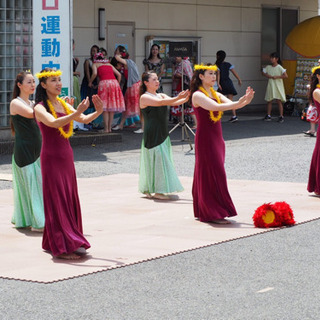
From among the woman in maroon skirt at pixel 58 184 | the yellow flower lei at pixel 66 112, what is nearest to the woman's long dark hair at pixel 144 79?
A: the yellow flower lei at pixel 66 112

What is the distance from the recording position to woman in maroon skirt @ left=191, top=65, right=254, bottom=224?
399 inches

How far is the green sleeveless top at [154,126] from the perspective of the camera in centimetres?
1215

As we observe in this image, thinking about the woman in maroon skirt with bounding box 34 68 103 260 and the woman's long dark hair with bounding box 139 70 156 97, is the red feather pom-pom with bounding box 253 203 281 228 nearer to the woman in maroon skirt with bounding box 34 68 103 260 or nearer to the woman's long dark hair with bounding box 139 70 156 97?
the woman in maroon skirt with bounding box 34 68 103 260

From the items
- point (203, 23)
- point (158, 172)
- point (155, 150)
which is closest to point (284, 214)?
point (158, 172)

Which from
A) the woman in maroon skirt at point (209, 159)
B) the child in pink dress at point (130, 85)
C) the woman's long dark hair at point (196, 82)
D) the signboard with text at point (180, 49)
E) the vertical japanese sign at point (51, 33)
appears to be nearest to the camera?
the woman in maroon skirt at point (209, 159)

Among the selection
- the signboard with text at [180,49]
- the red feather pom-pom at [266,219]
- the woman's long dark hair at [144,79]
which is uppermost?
the signboard with text at [180,49]

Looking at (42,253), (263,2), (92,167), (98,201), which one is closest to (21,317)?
(42,253)

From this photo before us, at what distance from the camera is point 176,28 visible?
→ 82.5ft

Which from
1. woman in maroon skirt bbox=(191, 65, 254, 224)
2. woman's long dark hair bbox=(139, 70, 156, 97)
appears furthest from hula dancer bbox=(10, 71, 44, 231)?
woman's long dark hair bbox=(139, 70, 156, 97)

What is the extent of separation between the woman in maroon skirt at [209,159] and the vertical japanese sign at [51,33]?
23.3 feet

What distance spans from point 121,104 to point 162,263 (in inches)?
481

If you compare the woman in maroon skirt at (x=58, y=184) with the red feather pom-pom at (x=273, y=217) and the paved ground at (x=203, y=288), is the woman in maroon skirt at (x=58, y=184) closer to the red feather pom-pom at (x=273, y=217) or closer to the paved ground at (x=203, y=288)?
the paved ground at (x=203, y=288)

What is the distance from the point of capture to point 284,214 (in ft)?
32.0

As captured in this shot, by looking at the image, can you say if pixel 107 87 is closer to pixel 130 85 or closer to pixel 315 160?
pixel 130 85
